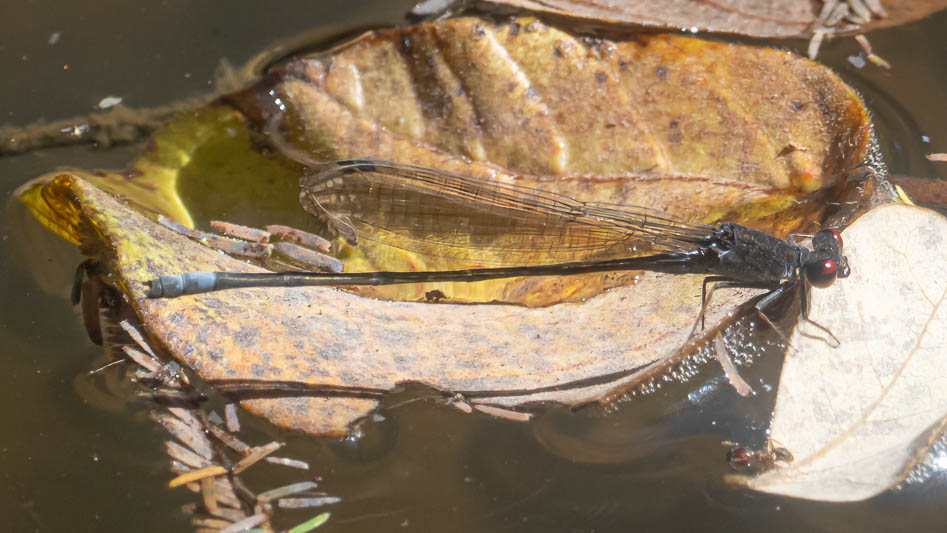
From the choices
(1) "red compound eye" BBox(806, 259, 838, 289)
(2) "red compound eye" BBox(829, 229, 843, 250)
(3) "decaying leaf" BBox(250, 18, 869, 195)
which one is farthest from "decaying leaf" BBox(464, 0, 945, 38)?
(1) "red compound eye" BBox(806, 259, 838, 289)

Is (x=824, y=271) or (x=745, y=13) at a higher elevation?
(x=745, y=13)

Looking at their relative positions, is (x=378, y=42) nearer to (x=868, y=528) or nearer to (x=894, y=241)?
(x=894, y=241)

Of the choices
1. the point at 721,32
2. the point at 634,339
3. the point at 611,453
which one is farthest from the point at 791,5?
the point at 611,453

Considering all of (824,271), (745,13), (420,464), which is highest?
(745,13)

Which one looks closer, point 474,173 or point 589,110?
point 589,110

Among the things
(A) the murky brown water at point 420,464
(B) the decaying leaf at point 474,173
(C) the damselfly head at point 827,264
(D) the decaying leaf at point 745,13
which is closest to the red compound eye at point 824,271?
(C) the damselfly head at point 827,264

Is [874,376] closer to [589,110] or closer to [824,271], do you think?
[824,271]

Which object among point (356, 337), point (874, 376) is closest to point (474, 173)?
point (356, 337)
